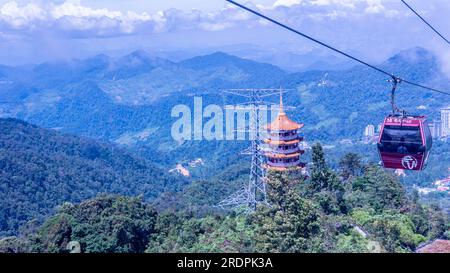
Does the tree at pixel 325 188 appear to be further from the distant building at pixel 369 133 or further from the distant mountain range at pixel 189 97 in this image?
the distant mountain range at pixel 189 97

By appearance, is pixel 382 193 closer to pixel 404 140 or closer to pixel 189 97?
pixel 404 140

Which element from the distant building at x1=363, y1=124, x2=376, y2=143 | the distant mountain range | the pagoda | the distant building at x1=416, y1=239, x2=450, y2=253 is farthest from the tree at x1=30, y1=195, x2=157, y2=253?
the distant mountain range

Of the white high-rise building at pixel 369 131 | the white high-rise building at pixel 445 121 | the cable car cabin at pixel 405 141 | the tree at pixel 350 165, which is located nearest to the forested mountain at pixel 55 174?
the tree at pixel 350 165

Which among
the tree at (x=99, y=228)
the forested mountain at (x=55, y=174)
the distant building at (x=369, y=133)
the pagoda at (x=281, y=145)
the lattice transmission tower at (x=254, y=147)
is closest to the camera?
the tree at (x=99, y=228)

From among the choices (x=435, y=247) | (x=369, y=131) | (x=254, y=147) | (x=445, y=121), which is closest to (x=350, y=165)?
(x=254, y=147)

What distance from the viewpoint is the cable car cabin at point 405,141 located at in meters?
8.40

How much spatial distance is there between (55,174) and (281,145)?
26.3 meters

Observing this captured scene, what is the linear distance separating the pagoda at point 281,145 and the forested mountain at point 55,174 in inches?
580

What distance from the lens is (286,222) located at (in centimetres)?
1068

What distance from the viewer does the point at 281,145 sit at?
20172mm

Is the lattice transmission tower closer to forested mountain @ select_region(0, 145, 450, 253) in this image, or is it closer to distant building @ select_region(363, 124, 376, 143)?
forested mountain @ select_region(0, 145, 450, 253)

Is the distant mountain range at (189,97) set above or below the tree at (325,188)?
below

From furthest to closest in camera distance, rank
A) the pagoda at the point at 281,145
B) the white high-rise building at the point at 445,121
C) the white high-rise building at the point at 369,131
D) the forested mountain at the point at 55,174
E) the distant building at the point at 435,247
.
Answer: the white high-rise building at the point at 369,131 → the white high-rise building at the point at 445,121 → the forested mountain at the point at 55,174 → the pagoda at the point at 281,145 → the distant building at the point at 435,247
